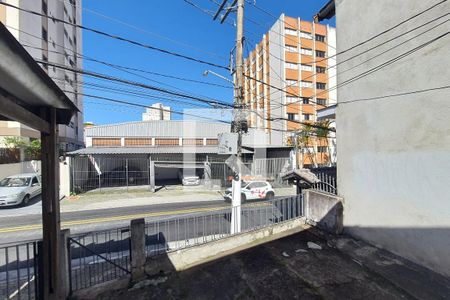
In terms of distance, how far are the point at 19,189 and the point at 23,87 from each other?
13.8 metres

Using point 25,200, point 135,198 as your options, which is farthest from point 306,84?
point 25,200

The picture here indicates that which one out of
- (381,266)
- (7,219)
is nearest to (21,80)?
(381,266)

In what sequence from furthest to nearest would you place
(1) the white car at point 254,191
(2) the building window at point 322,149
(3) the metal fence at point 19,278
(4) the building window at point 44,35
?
1. (2) the building window at point 322,149
2. (4) the building window at point 44,35
3. (1) the white car at point 254,191
4. (3) the metal fence at point 19,278

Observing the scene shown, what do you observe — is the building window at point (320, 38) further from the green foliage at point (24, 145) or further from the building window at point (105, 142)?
the green foliage at point (24, 145)

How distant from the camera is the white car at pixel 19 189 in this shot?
12.6 m

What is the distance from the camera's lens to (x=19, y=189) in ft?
43.2

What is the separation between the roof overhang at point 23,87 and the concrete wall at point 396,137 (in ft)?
23.5

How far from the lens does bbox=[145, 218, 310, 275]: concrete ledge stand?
5.49 metres

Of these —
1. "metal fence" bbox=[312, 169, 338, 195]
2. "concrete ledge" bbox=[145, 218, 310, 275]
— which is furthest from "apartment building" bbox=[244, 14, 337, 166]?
"concrete ledge" bbox=[145, 218, 310, 275]

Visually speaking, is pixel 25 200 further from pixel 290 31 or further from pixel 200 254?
pixel 290 31

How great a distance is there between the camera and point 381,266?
18.7 feet

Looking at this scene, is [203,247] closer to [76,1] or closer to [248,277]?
[248,277]

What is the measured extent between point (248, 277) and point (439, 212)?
439 centimetres

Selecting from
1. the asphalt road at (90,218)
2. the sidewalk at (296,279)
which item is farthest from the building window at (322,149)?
the sidewalk at (296,279)
